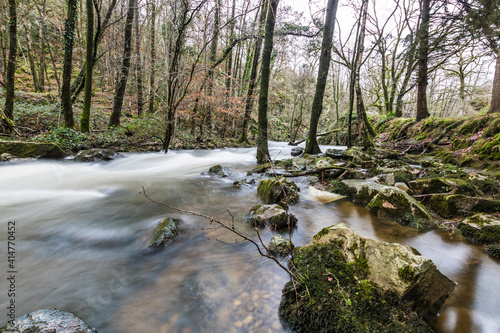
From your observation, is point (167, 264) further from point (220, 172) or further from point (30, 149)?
point (30, 149)

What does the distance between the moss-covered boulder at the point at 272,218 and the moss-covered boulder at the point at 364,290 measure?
1483 mm

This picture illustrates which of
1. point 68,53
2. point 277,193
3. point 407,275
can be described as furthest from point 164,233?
point 68,53

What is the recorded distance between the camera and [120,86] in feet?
37.8

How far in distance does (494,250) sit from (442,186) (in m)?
1.76

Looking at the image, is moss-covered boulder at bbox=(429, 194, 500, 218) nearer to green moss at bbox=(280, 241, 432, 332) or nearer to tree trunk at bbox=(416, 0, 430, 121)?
green moss at bbox=(280, 241, 432, 332)

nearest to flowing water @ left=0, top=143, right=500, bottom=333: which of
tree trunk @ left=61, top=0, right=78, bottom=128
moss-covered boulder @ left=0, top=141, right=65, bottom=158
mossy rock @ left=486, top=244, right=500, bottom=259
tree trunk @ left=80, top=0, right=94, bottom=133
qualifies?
mossy rock @ left=486, top=244, right=500, bottom=259

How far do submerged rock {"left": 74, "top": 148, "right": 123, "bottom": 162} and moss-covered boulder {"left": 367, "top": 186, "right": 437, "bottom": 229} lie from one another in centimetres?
954

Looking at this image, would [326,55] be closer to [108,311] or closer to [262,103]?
[262,103]

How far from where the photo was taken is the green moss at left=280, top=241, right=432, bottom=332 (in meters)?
1.47

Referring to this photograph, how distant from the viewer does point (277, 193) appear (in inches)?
176

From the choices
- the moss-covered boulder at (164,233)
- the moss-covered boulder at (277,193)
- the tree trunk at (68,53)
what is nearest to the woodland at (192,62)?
the tree trunk at (68,53)

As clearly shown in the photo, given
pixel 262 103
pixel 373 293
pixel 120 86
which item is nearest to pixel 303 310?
pixel 373 293

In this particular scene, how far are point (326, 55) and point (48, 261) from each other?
10.0 metres

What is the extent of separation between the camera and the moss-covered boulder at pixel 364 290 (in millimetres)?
1497
